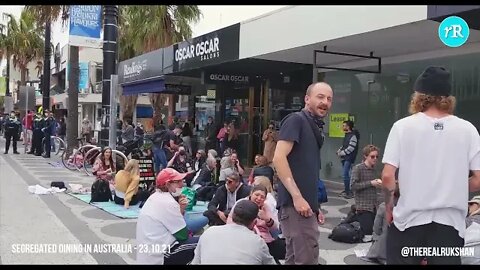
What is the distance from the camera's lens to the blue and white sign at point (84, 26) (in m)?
10.5

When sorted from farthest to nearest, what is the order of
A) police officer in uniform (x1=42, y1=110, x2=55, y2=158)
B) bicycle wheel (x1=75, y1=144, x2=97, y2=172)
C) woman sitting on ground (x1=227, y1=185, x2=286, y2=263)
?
1. police officer in uniform (x1=42, y1=110, x2=55, y2=158)
2. bicycle wheel (x1=75, y1=144, x2=97, y2=172)
3. woman sitting on ground (x1=227, y1=185, x2=286, y2=263)

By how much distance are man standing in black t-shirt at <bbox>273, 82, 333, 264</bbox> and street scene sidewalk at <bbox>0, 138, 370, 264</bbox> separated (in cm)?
241

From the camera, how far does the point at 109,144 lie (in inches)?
430

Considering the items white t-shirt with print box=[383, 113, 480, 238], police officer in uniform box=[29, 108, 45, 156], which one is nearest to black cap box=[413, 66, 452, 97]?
white t-shirt with print box=[383, 113, 480, 238]

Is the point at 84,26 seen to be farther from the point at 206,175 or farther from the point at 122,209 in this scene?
the point at 122,209

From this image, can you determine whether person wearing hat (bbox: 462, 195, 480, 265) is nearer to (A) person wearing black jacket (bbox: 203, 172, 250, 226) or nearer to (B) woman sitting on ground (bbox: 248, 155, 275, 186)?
(A) person wearing black jacket (bbox: 203, 172, 250, 226)

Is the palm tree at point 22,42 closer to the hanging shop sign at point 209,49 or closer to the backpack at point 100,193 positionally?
the hanging shop sign at point 209,49

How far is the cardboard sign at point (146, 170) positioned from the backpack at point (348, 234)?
14.6 feet

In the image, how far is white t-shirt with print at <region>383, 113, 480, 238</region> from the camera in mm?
2691

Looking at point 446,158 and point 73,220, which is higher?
point 446,158

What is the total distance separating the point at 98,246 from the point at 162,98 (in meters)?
22.0

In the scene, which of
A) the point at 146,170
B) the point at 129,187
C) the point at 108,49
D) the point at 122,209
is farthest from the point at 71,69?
the point at 122,209
